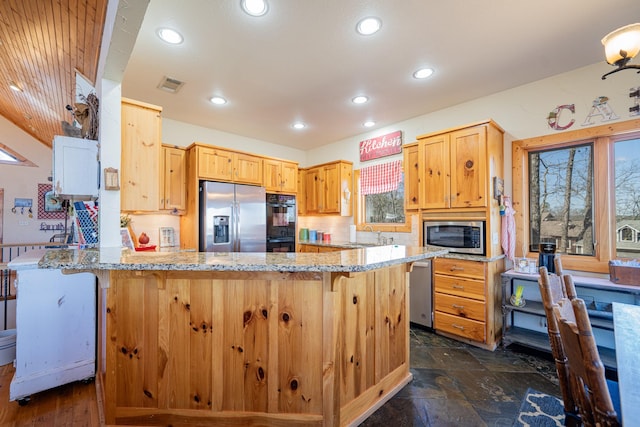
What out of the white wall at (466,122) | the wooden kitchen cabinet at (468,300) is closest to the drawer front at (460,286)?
the wooden kitchen cabinet at (468,300)

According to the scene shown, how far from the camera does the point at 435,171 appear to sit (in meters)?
3.25

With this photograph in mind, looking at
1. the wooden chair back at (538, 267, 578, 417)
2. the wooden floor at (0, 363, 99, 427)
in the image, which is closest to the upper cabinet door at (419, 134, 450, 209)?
the wooden chair back at (538, 267, 578, 417)

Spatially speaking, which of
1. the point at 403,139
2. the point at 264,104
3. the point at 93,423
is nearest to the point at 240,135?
the point at 264,104

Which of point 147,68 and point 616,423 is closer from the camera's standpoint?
point 616,423

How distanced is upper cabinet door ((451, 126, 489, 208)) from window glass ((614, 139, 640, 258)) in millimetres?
1143

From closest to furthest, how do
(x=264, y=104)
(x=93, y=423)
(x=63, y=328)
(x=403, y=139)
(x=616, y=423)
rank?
1. (x=616, y=423)
2. (x=93, y=423)
3. (x=63, y=328)
4. (x=264, y=104)
5. (x=403, y=139)

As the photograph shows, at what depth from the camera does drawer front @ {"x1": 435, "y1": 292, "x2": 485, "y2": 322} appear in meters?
2.83

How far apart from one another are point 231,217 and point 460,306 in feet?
10.0

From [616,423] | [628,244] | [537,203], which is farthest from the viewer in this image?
[537,203]

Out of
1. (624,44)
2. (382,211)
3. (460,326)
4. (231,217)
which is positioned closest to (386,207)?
(382,211)

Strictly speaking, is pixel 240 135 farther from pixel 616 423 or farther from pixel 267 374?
pixel 616 423

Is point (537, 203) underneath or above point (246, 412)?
above

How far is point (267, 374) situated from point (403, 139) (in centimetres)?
356

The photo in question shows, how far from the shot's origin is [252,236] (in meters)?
4.15
